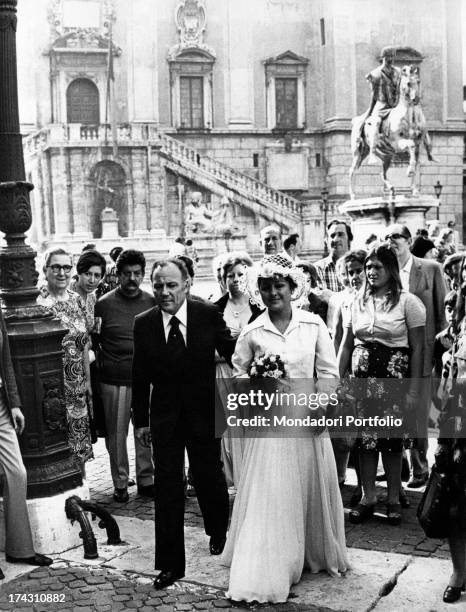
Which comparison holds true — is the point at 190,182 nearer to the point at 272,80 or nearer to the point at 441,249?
the point at 272,80

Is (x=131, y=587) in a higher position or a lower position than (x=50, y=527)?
lower

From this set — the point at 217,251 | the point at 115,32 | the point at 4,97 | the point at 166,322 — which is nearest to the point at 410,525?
the point at 166,322

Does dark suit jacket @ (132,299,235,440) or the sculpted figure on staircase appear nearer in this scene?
dark suit jacket @ (132,299,235,440)

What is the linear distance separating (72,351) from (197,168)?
88.9 feet

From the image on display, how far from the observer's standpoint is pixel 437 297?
7.84 meters

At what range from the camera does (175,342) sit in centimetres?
541

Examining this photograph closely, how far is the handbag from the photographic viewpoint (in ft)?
15.8

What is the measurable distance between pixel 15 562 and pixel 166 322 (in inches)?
75.0

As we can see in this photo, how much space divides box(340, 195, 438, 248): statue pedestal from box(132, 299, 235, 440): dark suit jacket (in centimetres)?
1381

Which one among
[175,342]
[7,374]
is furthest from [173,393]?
[7,374]

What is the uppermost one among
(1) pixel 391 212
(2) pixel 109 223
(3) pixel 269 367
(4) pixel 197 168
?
(4) pixel 197 168

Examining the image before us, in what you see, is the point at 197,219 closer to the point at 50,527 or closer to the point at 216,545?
the point at 50,527

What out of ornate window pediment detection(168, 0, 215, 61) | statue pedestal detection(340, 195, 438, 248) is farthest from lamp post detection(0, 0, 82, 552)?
ornate window pediment detection(168, 0, 215, 61)

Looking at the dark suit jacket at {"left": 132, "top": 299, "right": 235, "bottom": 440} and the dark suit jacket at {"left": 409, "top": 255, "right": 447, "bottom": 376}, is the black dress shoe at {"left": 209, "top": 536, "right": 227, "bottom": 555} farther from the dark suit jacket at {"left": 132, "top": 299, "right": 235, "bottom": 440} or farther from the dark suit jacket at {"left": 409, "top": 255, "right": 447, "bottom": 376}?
the dark suit jacket at {"left": 409, "top": 255, "right": 447, "bottom": 376}
